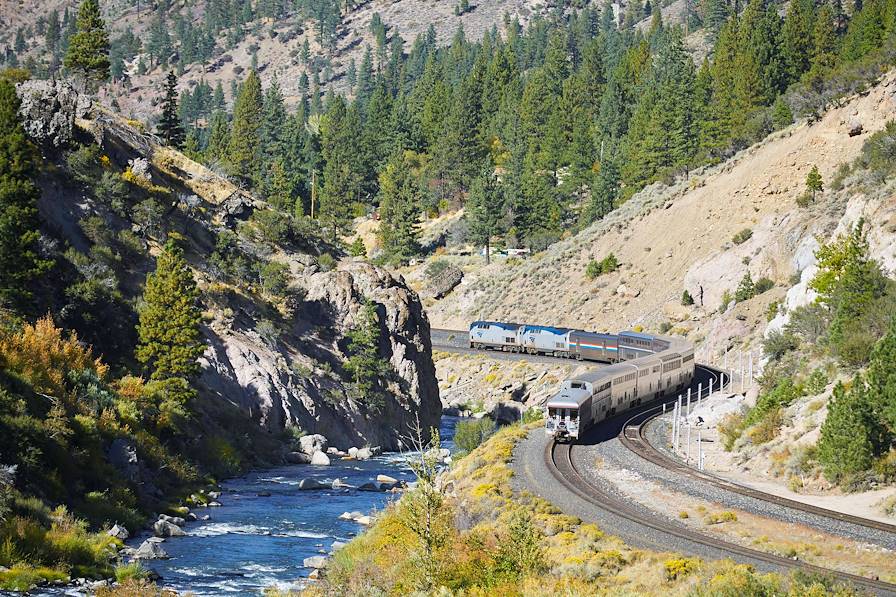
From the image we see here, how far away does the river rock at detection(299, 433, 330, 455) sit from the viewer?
161 ft

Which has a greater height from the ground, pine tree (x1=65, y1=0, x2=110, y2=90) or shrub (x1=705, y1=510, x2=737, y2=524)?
pine tree (x1=65, y1=0, x2=110, y2=90)

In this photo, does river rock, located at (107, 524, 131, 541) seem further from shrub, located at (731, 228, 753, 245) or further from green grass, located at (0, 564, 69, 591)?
shrub, located at (731, 228, 753, 245)

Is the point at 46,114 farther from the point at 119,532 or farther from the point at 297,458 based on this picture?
the point at 119,532

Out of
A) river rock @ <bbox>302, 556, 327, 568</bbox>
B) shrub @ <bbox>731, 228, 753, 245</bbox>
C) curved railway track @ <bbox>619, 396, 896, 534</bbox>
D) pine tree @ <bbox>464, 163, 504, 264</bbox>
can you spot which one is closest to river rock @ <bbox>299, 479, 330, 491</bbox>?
river rock @ <bbox>302, 556, 327, 568</bbox>

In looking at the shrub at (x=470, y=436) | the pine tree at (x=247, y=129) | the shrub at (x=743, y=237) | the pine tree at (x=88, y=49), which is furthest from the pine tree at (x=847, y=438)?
the pine tree at (x=247, y=129)

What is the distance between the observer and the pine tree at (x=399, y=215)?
119 metres

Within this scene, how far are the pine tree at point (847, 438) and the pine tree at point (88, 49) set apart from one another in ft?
198

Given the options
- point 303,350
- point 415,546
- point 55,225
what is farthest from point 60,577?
point 303,350

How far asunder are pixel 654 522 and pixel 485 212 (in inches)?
3391

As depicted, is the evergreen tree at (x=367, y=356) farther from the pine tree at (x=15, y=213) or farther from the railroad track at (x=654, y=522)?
the pine tree at (x=15, y=213)

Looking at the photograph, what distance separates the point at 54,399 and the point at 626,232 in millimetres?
72598

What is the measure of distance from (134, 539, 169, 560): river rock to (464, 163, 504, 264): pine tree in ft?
278

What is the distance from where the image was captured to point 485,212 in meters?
113

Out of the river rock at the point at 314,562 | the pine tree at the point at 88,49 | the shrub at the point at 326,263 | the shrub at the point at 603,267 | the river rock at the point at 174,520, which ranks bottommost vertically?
the river rock at the point at 314,562
